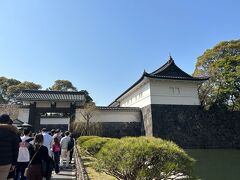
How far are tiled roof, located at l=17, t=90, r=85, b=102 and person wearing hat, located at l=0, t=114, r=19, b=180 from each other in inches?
733

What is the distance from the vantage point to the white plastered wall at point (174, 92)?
21859 mm

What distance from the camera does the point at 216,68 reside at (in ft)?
83.9

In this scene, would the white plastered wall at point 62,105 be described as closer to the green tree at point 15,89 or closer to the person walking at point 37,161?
the person walking at point 37,161

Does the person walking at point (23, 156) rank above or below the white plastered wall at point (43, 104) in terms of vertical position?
below

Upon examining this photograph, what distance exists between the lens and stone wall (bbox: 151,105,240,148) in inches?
832

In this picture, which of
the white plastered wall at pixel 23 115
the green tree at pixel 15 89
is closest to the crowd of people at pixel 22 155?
the white plastered wall at pixel 23 115

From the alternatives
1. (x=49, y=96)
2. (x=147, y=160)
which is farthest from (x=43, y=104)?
(x=147, y=160)

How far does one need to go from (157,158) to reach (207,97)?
2220 centimetres

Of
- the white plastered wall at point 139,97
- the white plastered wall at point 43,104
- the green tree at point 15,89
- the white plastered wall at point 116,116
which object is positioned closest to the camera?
the white plastered wall at point 43,104

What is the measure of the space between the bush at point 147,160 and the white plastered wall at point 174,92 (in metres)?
17.0

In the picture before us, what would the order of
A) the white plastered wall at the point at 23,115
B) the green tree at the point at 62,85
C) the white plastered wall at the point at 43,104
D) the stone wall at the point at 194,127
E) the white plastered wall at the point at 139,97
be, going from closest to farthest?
the stone wall at the point at 194,127 → the white plastered wall at the point at 23,115 → the white plastered wall at the point at 43,104 → the white plastered wall at the point at 139,97 → the green tree at the point at 62,85

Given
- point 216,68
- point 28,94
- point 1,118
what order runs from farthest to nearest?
point 216,68 < point 28,94 < point 1,118

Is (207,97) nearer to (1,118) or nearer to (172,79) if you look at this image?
(172,79)

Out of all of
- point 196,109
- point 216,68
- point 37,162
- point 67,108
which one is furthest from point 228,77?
point 37,162
